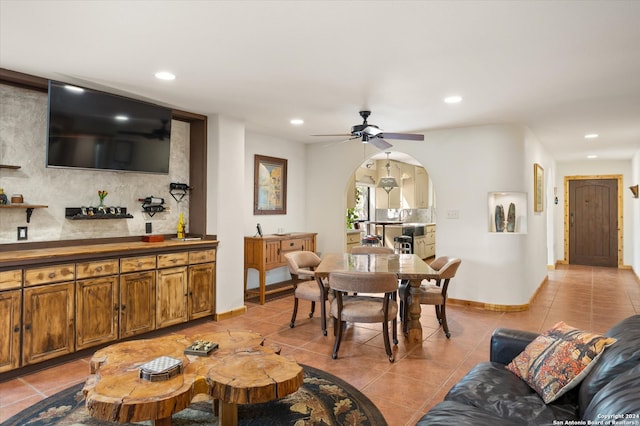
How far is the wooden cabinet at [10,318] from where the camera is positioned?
9.66ft

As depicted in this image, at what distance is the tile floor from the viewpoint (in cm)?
280

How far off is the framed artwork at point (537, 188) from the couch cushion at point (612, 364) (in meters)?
4.38

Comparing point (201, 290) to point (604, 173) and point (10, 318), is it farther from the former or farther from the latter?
point (604, 173)

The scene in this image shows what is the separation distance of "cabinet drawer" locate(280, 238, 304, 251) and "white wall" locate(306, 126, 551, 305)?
2148 millimetres

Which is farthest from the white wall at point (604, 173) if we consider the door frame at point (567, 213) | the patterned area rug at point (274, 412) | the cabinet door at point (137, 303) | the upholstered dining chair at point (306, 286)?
the cabinet door at point (137, 303)

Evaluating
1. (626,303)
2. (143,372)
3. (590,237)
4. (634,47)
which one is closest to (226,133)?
(143,372)

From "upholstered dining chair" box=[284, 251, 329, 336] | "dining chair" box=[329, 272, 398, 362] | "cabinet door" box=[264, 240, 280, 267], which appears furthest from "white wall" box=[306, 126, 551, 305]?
"cabinet door" box=[264, 240, 280, 267]

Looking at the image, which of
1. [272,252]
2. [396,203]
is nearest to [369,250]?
[272,252]

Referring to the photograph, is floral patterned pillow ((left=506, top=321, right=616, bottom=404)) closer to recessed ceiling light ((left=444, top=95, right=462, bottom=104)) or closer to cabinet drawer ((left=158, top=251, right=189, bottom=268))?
recessed ceiling light ((left=444, top=95, right=462, bottom=104))

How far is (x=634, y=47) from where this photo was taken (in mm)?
2717

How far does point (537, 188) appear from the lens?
19.7 feet

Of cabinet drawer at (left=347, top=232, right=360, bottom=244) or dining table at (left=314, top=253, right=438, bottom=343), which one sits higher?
cabinet drawer at (left=347, top=232, right=360, bottom=244)

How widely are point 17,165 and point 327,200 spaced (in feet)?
14.5

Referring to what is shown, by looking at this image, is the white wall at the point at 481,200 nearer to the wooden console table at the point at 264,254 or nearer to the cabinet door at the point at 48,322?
the wooden console table at the point at 264,254
